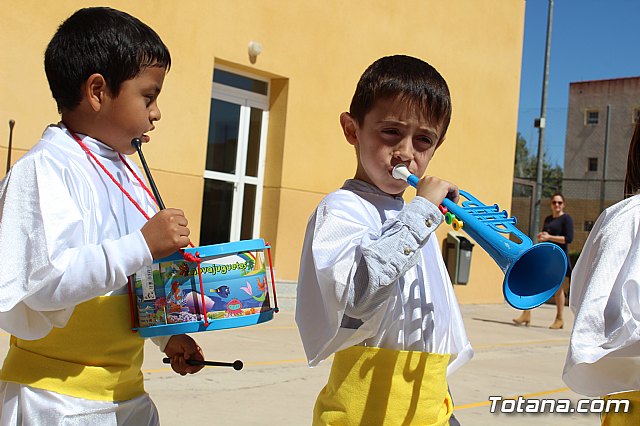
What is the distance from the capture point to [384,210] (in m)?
2.45

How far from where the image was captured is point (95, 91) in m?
2.28

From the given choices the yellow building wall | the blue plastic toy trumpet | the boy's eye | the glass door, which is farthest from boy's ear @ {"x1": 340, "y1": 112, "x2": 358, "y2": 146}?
the glass door

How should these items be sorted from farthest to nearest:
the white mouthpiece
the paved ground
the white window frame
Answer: the white window frame → the paved ground → the white mouthpiece

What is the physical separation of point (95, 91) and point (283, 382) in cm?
370

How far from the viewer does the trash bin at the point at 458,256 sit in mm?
13281

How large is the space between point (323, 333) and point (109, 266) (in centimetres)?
59

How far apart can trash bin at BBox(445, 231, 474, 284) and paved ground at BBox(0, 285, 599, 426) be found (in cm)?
409

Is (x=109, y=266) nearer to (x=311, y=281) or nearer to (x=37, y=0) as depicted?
(x=311, y=281)

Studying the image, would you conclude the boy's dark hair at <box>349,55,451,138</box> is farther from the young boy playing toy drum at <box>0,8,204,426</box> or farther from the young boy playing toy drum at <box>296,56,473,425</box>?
the young boy playing toy drum at <box>0,8,204,426</box>

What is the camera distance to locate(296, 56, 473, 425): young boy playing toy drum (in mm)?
2086

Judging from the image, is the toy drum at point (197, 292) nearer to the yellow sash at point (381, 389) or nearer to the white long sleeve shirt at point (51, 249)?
the white long sleeve shirt at point (51, 249)

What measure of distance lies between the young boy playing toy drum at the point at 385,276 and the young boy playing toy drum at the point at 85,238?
0.42 meters

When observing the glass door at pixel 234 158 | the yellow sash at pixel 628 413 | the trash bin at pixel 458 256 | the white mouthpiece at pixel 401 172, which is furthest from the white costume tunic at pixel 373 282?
the trash bin at pixel 458 256

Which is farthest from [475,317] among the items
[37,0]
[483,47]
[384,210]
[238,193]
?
[384,210]
